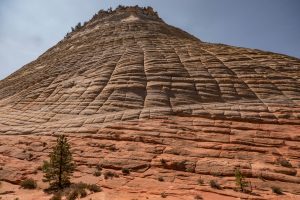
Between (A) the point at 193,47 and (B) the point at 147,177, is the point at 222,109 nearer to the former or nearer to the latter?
(B) the point at 147,177

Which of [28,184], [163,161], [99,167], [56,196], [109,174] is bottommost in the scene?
[56,196]

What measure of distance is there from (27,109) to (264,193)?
58.0 ft

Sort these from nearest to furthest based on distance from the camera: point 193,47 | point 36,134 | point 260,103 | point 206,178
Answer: point 206,178 < point 36,134 < point 260,103 < point 193,47

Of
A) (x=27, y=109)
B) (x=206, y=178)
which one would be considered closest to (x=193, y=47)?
(x=27, y=109)

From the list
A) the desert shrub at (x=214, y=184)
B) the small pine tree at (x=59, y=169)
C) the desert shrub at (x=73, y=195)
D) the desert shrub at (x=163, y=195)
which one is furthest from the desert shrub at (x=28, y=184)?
the desert shrub at (x=214, y=184)

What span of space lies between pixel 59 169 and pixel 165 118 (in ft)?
24.1

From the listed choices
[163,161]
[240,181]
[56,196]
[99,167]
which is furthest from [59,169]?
[240,181]

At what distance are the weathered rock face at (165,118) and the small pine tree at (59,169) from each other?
0.79 metres

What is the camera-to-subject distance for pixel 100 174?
44.1 feet

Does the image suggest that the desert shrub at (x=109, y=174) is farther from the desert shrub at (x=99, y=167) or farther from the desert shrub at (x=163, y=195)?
the desert shrub at (x=163, y=195)

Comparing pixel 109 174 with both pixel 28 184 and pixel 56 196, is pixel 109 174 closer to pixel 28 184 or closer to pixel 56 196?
pixel 56 196

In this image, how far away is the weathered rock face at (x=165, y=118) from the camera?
13.4 m

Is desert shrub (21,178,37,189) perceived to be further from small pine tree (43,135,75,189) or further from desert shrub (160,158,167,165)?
desert shrub (160,158,167,165)

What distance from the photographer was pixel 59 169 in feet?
42.9
